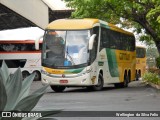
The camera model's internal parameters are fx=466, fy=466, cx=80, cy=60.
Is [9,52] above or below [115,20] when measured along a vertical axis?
below

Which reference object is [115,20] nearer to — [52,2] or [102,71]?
[102,71]

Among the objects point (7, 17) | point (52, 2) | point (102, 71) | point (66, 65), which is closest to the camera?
point (66, 65)

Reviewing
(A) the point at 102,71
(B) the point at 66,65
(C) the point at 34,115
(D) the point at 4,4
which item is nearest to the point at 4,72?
(C) the point at 34,115

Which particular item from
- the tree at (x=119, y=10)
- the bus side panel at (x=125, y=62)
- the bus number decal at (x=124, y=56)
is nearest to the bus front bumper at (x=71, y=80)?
the bus side panel at (x=125, y=62)

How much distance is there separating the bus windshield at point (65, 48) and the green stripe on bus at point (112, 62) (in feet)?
8.55

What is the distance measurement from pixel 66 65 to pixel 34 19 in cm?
2680

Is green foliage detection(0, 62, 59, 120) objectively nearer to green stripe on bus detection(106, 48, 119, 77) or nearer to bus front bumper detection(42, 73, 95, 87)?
bus front bumper detection(42, 73, 95, 87)

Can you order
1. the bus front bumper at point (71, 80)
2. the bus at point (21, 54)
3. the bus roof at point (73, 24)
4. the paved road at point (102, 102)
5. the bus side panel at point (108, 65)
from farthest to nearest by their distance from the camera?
the bus at point (21, 54)
the bus side panel at point (108, 65)
the bus roof at point (73, 24)
the bus front bumper at point (71, 80)
the paved road at point (102, 102)

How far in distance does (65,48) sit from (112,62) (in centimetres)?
413

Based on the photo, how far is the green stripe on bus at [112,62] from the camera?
23.1 meters

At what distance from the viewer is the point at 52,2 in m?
57.5

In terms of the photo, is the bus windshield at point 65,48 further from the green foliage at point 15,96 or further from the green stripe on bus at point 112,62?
the green foliage at point 15,96

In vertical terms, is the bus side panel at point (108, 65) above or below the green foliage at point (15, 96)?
below

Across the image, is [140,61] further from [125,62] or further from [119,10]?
[125,62]
